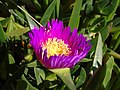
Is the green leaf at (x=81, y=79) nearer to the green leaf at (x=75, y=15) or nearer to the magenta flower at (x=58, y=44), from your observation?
the magenta flower at (x=58, y=44)

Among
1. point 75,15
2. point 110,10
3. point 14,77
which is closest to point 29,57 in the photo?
point 14,77

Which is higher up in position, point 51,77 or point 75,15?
point 75,15

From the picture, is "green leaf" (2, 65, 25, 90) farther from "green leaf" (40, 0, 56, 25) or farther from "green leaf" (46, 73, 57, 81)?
"green leaf" (40, 0, 56, 25)

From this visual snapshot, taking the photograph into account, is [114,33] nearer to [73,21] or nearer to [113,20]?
[113,20]

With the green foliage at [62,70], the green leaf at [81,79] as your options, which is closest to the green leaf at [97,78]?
the green foliage at [62,70]

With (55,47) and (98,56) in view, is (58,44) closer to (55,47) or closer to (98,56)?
(55,47)

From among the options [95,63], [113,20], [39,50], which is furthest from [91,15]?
[39,50]

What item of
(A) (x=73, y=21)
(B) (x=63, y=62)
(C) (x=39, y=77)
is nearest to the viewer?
(B) (x=63, y=62)
